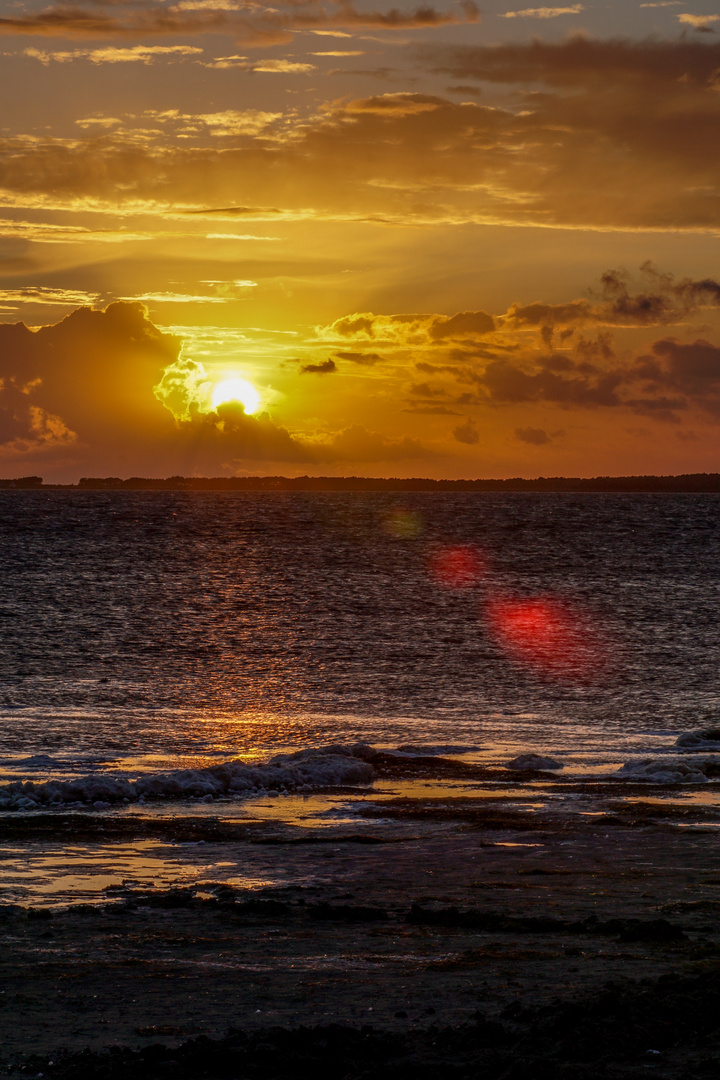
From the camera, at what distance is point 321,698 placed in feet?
104

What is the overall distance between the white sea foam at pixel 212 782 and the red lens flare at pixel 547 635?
1817cm

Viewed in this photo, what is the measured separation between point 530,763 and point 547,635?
27698 millimetres

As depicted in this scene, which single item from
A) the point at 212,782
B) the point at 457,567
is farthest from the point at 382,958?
the point at 457,567

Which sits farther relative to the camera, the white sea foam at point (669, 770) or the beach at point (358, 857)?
the white sea foam at point (669, 770)

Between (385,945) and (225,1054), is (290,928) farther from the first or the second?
(225,1054)

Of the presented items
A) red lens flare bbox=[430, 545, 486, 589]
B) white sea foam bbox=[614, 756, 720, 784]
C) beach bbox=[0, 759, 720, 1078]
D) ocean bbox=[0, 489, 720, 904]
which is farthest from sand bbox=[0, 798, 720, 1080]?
red lens flare bbox=[430, 545, 486, 589]

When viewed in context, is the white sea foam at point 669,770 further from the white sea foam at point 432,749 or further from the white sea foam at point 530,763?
the white sea foam at point 432,749

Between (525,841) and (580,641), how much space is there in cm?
3236

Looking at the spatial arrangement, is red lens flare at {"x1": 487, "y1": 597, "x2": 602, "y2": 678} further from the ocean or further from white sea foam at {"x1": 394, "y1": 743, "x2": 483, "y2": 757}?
white sea foam at {"x1": 394, "y1": 743, "x2": 483, "y2": 757}

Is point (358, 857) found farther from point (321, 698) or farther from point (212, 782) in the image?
point (321, 698)

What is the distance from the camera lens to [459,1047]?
7129 millimetres

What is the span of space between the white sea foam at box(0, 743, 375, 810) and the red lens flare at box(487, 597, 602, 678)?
715 inches

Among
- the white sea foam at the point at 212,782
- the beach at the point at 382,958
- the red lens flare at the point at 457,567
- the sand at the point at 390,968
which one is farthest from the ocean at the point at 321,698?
the sand at the point at 390,968

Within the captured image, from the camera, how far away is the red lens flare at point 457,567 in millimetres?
74125
